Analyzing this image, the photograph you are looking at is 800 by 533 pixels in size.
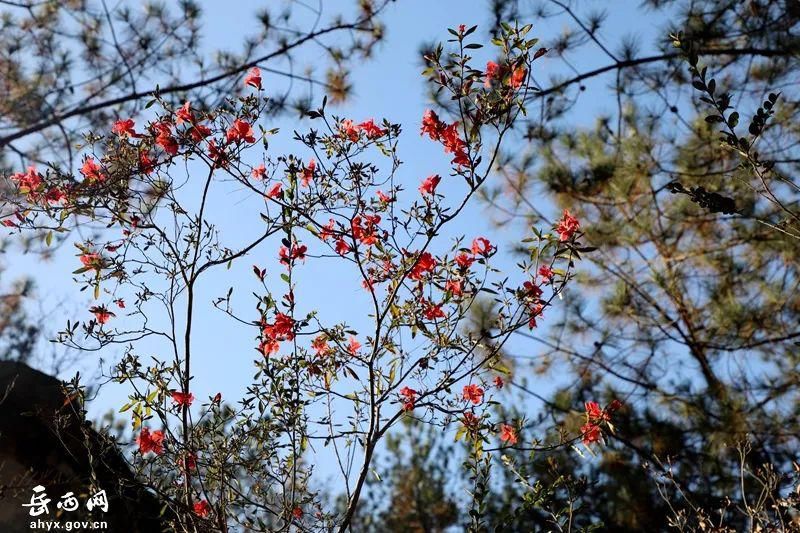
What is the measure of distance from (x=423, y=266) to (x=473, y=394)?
37cm

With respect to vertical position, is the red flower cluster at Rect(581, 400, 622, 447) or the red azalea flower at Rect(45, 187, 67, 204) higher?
the red azalea flower at Rect(45, 187, 67, 204)

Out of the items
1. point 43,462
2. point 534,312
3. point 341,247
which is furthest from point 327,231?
point 43,462

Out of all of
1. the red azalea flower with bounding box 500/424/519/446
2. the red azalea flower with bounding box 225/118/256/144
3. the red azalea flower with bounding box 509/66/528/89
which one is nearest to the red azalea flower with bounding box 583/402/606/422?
the red azalea flower with bounding box 500/424/519/446

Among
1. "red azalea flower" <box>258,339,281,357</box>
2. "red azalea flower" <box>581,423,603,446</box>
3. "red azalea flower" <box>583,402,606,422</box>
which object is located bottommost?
"red azalea flower" <box>581,423,603,446</box>

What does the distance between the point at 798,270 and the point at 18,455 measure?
4.08 metres

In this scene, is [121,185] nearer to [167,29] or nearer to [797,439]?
[167,29]

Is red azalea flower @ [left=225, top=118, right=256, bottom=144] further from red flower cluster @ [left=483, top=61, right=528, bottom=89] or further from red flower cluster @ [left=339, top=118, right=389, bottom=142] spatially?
red flower cluster @ [left=483, top=61, right=528, bottom=89]

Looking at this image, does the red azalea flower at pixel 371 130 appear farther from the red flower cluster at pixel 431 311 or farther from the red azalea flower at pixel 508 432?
the red azalea flower at pixel 508 432

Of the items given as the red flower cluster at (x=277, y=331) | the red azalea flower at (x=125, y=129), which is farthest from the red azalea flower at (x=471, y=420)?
the red azalea flower at (x=125, y=129)

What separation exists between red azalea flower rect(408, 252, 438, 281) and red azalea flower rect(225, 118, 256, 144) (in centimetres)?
59

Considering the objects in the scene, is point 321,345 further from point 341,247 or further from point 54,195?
point 54,195

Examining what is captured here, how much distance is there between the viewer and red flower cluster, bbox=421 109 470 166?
203cm

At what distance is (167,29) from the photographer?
4.17 m

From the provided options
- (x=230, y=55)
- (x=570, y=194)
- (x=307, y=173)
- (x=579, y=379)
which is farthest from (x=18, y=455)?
(x=570, y=194)
